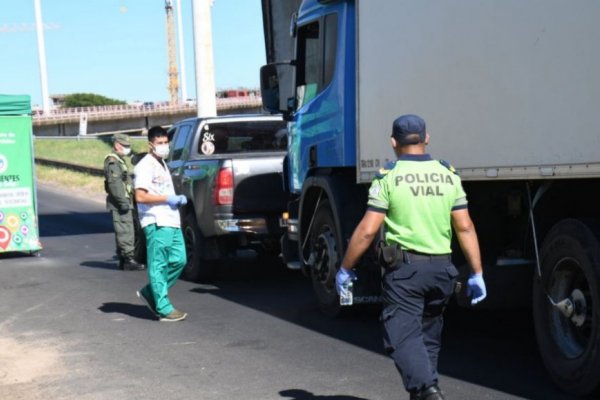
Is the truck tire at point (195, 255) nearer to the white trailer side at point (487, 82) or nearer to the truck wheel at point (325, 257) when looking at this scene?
the truck wheel at point (325, 257)

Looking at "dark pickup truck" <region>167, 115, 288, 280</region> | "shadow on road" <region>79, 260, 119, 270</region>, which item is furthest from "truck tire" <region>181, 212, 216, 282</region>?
"shadow on road" <region>79, 260, 119, 270</region>

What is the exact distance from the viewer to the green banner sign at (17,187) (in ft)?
51.4

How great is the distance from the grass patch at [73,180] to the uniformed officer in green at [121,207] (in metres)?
18.2

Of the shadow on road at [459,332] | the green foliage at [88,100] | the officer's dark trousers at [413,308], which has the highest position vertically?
the green foliage at [88,100]

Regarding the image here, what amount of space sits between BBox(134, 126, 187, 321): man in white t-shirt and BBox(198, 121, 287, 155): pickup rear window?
3.27 meters

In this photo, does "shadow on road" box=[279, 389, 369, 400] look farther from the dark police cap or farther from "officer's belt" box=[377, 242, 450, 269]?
the dark police cap

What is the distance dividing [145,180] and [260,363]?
2623 millimetres

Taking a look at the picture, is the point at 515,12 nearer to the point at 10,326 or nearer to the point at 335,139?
the point at 335,139

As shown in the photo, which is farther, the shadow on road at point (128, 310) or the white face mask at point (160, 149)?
the shadow on road at point (128, 310)

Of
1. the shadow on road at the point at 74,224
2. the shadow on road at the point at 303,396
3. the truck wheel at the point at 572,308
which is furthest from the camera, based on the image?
the shadow on road at the point at 74,224

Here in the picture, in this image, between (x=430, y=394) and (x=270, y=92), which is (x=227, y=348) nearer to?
(x=430, y=394)

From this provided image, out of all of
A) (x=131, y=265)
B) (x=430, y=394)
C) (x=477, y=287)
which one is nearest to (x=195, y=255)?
(x=131, y=265)

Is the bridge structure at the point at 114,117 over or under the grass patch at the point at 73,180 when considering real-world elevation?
over

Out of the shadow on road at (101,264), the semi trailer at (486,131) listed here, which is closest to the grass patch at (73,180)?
the shadow on road at (101,264)
